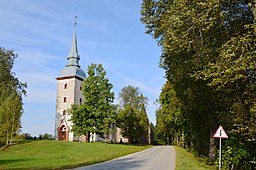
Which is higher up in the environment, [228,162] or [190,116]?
[190,116]

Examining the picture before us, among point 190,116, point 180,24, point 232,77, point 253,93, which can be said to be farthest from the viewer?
point 190,116

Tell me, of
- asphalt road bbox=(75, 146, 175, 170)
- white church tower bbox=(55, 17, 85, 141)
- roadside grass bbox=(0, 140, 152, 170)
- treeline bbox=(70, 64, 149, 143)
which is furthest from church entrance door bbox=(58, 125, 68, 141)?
asphalt road bbox=(75, 146, 175, 170)

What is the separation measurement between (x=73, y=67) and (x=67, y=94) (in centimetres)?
560

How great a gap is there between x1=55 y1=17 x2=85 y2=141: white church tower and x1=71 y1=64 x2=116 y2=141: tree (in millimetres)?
9037

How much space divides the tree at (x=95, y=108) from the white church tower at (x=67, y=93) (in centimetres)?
904

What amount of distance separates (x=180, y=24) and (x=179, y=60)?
4.24 metres

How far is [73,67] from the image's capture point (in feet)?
183

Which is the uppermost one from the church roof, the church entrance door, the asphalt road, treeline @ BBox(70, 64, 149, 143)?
the church roof

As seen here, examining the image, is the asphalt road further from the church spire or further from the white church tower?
the church spire

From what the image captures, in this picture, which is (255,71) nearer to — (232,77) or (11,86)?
(232,77)

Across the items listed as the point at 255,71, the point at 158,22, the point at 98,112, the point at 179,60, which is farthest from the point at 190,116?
the point at 98,112

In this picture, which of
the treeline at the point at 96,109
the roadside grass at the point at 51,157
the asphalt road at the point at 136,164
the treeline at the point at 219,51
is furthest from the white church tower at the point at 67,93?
the treeline at the point at 219,51

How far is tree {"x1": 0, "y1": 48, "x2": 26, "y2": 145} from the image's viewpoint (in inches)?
1331

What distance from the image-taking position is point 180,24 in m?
10.6
